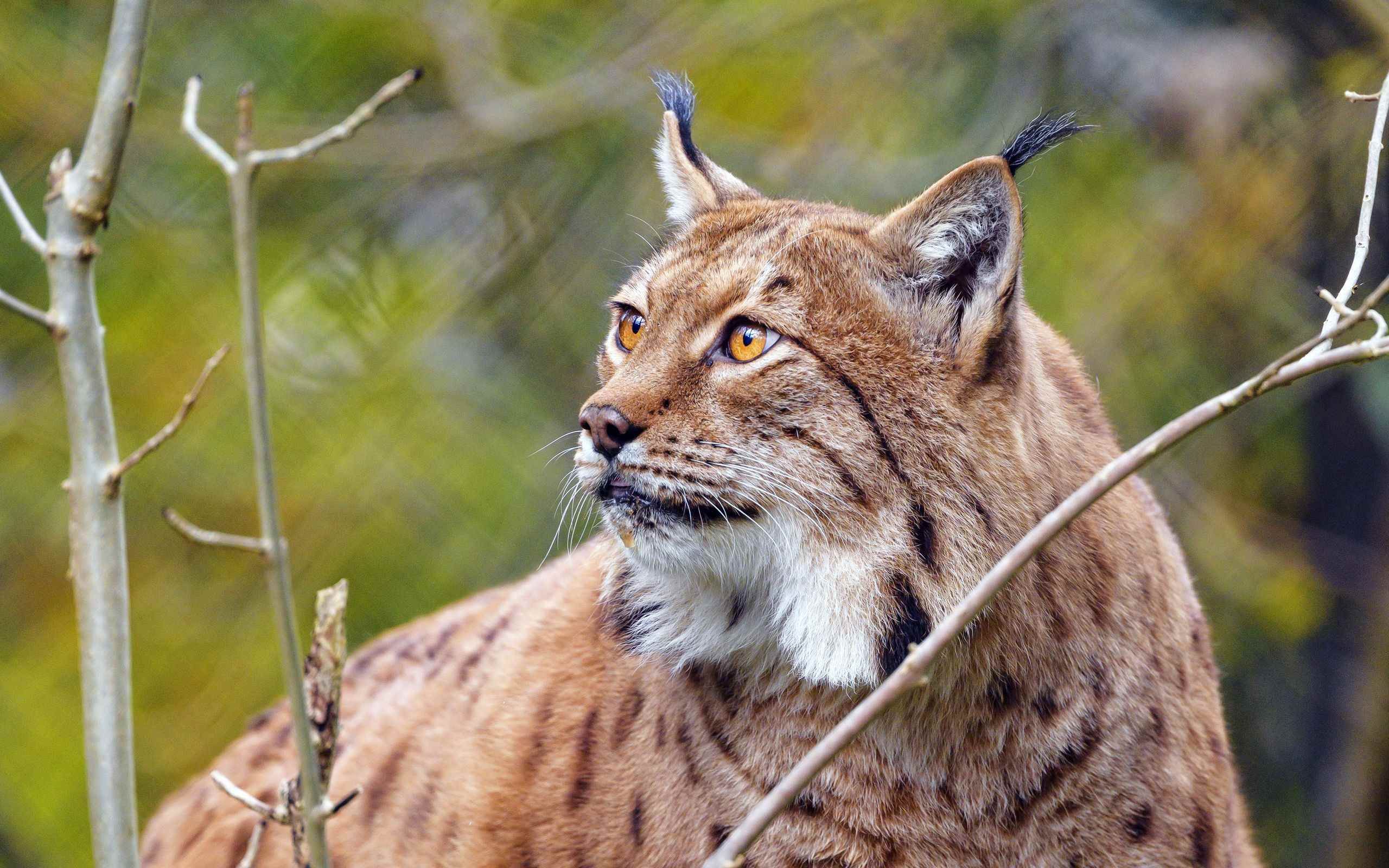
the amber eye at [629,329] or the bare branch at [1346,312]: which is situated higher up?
the amber eye at [629,329]

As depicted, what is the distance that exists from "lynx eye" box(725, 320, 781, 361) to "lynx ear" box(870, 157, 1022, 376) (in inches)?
12.7

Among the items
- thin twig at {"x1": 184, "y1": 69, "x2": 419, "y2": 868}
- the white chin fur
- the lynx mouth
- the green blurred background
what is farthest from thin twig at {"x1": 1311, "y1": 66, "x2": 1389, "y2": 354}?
the green blurred background

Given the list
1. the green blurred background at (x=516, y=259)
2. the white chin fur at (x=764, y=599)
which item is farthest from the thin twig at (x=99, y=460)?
the green blurred background at (x=516, y=259)

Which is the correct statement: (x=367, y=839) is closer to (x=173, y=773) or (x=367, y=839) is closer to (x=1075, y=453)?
(x=1075, y=453)

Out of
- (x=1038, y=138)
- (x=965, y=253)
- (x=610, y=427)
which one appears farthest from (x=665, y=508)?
(x=1038, y=138)

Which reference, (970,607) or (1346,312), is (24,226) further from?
(1346,312)

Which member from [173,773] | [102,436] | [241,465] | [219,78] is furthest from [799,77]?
[102,436]

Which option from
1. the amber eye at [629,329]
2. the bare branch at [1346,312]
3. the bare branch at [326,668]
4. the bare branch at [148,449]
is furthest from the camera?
the amber eye at [629,329]

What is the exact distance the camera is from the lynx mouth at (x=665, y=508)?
3.06 metres

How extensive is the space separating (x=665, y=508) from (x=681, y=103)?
1.40 metres

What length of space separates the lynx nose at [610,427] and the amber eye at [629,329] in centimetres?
43

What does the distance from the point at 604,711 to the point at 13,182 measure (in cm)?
462

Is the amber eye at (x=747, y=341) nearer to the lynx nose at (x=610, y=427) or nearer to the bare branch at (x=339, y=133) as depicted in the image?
the lynx nose at (x=610, y=427)

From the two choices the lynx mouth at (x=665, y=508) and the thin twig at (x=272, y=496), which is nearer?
the thin twig at (x=272, y=496)
